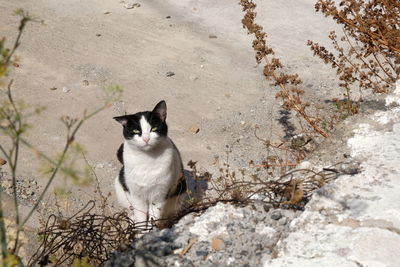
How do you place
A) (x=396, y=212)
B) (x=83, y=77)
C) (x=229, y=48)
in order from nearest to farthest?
1. (x=396, y=212)
2. (x=83, y=77)
3. (x=229, y=48)

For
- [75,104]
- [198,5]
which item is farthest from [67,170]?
[198,5]

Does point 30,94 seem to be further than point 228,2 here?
No

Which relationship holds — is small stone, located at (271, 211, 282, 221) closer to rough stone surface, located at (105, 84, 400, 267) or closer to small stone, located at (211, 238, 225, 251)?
rough stone surface, located at (105, 84, 400, 267)

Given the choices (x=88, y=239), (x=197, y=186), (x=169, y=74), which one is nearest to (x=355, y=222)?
(x=88, y=239)

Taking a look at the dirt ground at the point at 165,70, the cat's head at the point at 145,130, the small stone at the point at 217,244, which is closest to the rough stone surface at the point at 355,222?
the small stone at the point at 217,244

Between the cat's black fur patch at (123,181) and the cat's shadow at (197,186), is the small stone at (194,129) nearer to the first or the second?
the cat's shadow at (197,186)

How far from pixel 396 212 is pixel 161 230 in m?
1.06

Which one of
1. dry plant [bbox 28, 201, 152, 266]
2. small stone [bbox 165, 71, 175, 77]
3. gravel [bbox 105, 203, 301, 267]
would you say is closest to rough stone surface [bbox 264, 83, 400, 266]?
gravel [bbox 105, 203, 301, 267]

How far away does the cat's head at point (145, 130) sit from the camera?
3.59 meters

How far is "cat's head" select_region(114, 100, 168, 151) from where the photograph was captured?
11.8 feet

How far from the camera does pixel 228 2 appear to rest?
8.26 metres

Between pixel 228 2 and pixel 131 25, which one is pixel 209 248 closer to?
pixel 131 25

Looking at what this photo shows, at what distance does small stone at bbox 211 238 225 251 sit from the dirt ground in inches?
104

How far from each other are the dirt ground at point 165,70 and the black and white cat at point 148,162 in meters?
0.90
